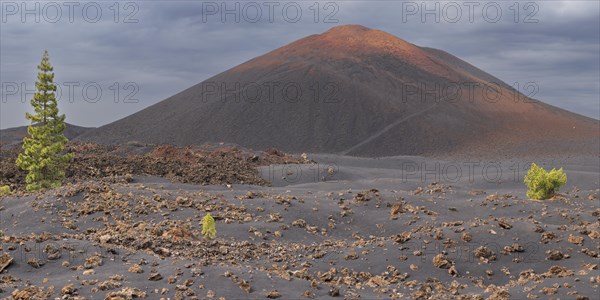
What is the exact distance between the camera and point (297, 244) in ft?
57.5

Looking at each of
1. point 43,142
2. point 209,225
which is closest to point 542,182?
point 209,225

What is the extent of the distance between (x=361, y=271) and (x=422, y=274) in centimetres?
130

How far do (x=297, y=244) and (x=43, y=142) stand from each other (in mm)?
15349

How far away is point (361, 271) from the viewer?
14.5 m

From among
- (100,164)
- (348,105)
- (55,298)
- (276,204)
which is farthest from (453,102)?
(55,298)

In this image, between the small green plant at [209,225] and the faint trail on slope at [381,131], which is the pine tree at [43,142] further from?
the faint trail on slope at [381,131]

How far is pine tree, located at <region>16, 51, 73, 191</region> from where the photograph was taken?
91.1 ft

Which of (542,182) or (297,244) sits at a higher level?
(542,182)

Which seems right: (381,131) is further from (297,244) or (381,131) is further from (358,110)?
(297,244)

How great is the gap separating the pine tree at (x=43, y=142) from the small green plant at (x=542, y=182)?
731 inches

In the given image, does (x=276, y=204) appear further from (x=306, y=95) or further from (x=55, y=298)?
(x=306, y=95)

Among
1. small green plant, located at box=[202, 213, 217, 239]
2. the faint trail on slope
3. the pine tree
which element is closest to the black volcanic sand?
small green plant, located at box=[202, 213, 217, 239]

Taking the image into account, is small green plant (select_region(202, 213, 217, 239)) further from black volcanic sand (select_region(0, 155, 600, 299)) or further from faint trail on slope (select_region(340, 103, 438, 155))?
faint trail on slope (select_region(340, 103, 438, 155))

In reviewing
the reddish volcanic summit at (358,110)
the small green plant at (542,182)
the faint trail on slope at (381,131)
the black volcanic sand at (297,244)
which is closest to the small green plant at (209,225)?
the black volcanic sand at (297,244)
